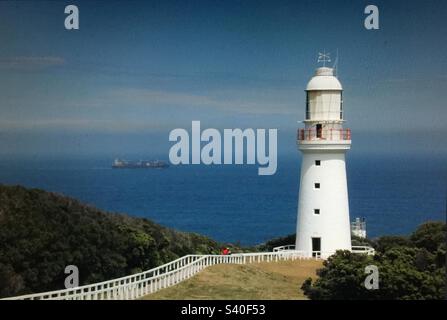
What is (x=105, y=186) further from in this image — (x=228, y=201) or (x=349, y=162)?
(x=349, y=162)

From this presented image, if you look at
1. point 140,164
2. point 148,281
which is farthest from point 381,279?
point 140,164

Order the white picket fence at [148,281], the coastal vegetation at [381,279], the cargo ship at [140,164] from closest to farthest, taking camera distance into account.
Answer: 1. the white picket fence at [148,281]
2. the coastal vegetation at [381,279]
3. the cargo ship at [140,164]

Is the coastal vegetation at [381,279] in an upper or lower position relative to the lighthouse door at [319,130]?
lower

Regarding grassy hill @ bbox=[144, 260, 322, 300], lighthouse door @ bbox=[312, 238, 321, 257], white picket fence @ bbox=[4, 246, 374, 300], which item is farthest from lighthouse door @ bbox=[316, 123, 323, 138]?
grassy hill @ bbox=[144, 260, 322, 300]

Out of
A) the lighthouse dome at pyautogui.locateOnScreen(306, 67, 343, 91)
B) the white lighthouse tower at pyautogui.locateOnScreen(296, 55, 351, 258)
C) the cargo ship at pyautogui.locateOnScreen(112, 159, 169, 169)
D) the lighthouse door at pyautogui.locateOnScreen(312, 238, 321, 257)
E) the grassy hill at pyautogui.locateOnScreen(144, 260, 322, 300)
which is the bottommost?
the grassy hill at pyautogui.locateOnScreen(144, 260, 322, 300)

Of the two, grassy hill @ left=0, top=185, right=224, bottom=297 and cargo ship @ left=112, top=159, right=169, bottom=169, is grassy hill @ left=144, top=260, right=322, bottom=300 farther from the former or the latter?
cargo ship @ left=112, top=159, right=169, bottom=169

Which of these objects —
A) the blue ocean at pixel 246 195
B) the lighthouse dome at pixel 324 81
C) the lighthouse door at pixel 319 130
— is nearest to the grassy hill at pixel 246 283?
the lighthouse door at pixel 319 130

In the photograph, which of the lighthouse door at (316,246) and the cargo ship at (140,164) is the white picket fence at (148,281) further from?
the cargo ship at (140,164)
